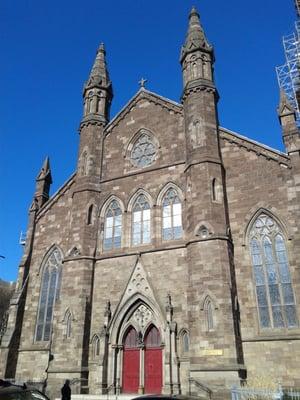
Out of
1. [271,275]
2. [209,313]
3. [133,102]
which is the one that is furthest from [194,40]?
[209,313]

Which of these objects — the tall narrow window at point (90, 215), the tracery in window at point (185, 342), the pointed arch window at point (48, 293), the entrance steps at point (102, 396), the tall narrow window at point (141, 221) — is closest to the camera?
the entrance steps at point (102, 396)

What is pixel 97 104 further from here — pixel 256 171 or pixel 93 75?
pixel 256 171

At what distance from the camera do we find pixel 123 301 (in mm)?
19062

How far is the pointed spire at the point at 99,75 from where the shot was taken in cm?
2598

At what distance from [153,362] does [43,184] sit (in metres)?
13.2

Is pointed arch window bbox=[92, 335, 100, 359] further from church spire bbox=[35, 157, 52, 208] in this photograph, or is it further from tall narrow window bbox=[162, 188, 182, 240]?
church spire bbox=[35, 157, 52, 208]

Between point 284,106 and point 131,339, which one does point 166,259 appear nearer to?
point 131,339

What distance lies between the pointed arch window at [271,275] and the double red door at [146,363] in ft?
16.2

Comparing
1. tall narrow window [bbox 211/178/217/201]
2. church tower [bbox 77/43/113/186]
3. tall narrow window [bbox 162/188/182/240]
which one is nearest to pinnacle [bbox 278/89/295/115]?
tall narrow window [bbox 211/178/217/201]

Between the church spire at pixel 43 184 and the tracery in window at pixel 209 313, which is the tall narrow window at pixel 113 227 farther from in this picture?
the tracery in window at pixel 209 313

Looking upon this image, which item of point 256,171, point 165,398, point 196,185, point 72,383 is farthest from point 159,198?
point 165,398

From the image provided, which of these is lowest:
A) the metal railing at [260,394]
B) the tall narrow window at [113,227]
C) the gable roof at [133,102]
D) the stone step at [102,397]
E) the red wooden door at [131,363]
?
the stone step at [102,397]

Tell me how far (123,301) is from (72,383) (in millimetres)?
4214

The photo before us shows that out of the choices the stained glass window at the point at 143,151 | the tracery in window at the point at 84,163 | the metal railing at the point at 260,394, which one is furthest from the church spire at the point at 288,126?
the tracery in window at the point at 84,163
